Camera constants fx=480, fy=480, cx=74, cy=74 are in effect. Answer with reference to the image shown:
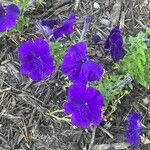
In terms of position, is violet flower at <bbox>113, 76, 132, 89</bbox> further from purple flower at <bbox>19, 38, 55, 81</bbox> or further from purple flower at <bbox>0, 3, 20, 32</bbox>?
purple flower at <bbox>0, 3, 20, 32</bbox>

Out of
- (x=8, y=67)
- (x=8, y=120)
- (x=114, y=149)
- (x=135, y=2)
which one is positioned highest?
(x=135, y=2)

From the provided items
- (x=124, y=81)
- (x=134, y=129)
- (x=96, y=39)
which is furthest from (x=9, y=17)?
(x=134, y=129)

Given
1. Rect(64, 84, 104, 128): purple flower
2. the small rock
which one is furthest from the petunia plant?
the small rock

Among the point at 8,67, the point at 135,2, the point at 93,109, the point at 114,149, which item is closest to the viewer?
the point at 93,109

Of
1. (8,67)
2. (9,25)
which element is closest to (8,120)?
(8,67)

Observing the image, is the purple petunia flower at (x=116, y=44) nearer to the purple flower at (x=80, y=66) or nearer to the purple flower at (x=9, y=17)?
the purple flower at (x=80, y=66)

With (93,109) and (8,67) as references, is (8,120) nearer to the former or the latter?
(8,67)

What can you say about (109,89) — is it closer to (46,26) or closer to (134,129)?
(134,129)
